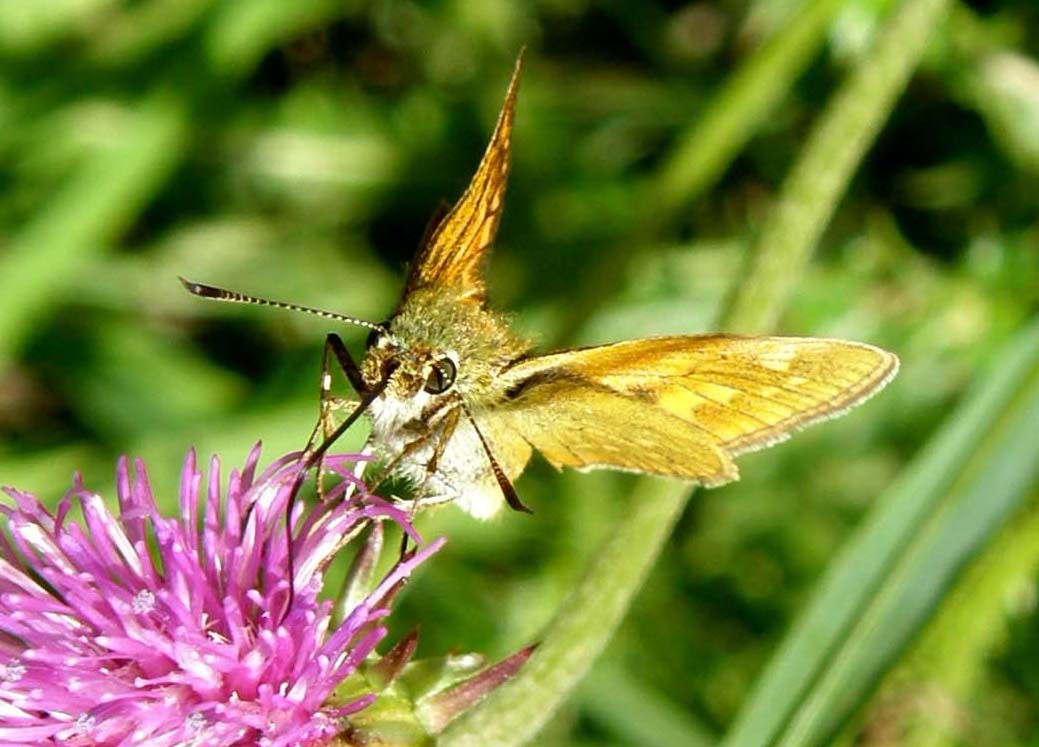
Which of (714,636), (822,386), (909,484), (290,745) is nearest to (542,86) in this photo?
(714,636)

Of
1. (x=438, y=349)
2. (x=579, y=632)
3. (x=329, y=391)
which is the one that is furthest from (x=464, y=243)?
(x=579, y=632)

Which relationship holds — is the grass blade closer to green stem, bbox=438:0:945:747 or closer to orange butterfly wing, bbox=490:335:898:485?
green stem, bbox=438:0:945:747

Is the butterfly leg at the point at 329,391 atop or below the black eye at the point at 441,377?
below

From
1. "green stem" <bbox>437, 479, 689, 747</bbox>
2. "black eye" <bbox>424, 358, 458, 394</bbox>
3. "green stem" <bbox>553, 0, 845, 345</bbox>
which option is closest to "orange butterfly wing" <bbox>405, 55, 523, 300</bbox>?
"black eye" <bbox>424, 358, 458, 394</bbox>

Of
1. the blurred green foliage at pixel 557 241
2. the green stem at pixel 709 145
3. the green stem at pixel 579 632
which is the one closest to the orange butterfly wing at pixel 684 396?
the green stem at pixel 579 632

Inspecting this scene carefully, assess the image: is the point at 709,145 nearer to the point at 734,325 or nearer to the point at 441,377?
the point at 734,325

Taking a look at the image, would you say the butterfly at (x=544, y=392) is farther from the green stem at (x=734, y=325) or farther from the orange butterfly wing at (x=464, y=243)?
the green stem at (x=734, y=325)
